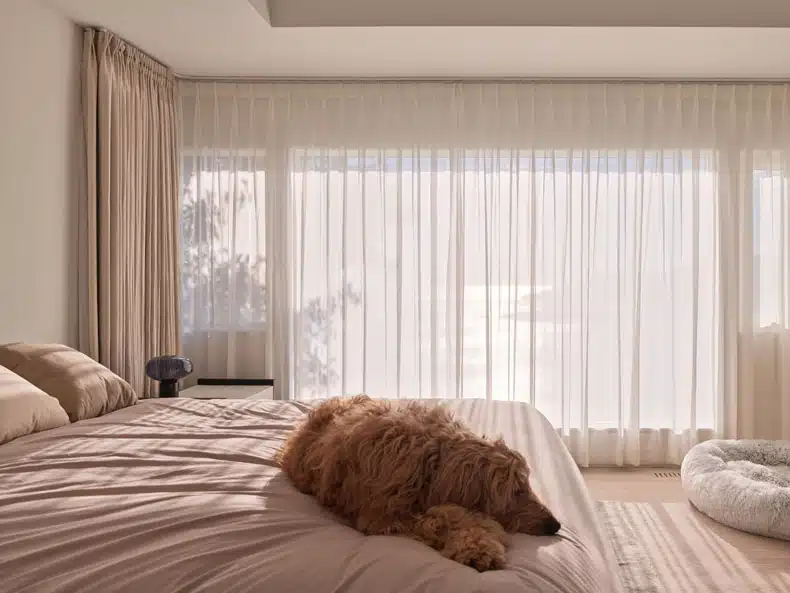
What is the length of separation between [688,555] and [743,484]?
19.8 inches

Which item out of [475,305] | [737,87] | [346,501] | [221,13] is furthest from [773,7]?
[346,501]

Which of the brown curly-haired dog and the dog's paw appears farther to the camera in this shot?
the brown curly-haired dog

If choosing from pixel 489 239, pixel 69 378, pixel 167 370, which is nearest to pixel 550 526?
pixel 69 378

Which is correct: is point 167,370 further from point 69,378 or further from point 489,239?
point 489,239

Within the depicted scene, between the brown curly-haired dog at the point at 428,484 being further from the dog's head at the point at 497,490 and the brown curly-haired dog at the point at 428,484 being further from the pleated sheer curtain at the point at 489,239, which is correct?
the pleated sheer curtain at the point at 489,239

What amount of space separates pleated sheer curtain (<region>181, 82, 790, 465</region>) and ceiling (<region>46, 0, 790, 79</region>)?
211 mm

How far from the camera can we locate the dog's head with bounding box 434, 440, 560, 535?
1.51m

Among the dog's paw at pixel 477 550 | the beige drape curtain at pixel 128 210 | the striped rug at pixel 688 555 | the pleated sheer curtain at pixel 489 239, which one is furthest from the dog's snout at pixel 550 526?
the pleated sheer curtain at pixel 489 239

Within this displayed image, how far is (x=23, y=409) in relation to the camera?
94.7 inches

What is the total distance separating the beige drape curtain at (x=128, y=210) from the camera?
3.88m

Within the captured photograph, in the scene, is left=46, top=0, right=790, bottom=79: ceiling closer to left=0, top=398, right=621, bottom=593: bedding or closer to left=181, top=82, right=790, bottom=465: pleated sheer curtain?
left=181, top=82, right=790, bottom=465: pleated sheer curtain

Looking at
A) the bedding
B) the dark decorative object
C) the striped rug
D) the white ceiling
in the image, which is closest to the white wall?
the dark decorative object

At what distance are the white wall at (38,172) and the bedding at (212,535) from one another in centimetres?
152

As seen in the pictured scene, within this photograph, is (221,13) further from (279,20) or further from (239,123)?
(239,123)
